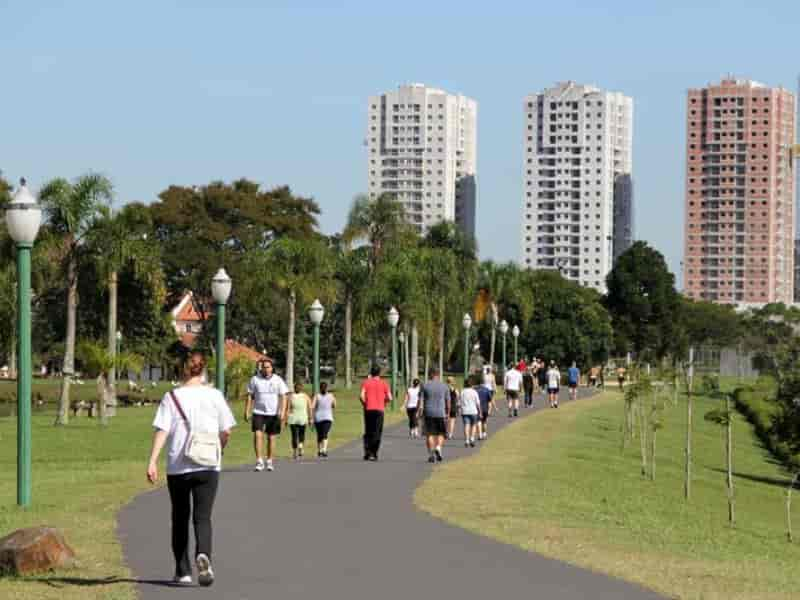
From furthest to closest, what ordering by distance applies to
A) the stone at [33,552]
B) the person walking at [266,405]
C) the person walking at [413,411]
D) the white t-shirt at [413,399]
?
the white t-shirt at [413,399], the person walking at [413,411], the person walking at [266,405], the stone at [33,552]

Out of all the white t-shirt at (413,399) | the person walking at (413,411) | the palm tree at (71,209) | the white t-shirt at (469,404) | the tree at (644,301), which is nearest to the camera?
the white t-shirt at (469,404)

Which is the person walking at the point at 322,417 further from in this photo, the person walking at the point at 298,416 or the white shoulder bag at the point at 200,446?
the white shoulder bag at the point at 200,446

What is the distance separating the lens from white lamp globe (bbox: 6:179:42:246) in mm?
18047

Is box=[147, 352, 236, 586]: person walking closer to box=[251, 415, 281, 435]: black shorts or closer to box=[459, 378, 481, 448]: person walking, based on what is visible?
box=[251, 415, 281, 435]: black shorts

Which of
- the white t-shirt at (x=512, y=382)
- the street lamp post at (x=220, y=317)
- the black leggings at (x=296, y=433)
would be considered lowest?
the black leggings at (x=296, y=433)

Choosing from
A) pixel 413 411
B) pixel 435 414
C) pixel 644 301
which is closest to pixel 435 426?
pixel 435 414

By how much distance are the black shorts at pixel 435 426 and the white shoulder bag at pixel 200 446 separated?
50.4 ft

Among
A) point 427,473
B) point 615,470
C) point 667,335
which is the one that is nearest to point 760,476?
point 615,470

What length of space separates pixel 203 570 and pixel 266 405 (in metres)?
12.7

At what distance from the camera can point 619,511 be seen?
2191cm

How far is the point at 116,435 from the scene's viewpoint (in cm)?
3772

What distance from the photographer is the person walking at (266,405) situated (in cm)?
2442

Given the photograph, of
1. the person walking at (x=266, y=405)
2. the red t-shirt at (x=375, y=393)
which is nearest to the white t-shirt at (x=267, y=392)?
the person walking at (x=266, y=405)

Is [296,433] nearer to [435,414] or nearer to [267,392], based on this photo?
[435,414]
